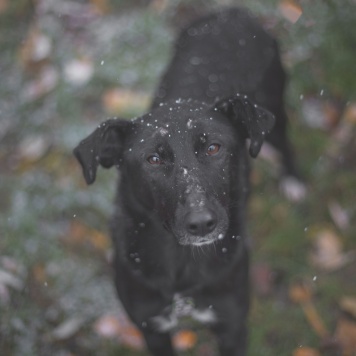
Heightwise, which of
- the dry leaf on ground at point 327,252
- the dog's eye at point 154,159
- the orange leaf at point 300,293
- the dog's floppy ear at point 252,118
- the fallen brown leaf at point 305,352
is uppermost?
the dog's floppy ear at point 252,118

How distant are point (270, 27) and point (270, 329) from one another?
3.28 meters

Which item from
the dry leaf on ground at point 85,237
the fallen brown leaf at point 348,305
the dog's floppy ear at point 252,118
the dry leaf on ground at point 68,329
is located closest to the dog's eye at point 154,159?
the dog's floppy ear at point 252,118

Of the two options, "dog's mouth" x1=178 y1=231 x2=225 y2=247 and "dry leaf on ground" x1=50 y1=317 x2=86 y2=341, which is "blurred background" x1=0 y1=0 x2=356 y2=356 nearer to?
"dry leaf on ground" x1=50 y1=317 x2=86 y2=341

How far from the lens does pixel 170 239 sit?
10.6 ft

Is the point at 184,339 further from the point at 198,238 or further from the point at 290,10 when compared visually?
the point at 290,10

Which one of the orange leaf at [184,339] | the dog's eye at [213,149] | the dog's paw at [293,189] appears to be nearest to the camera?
the dog's eye at [213,149]

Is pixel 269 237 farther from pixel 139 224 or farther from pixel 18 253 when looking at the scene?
pixel 18 253

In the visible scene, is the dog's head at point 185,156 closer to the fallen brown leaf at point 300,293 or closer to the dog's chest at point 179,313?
the dog's chest at point 179,313

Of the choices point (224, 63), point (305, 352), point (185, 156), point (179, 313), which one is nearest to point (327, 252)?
point (305, 352)

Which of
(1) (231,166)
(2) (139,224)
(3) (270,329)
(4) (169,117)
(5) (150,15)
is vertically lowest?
(3) (270,329)

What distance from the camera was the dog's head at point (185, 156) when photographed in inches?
106

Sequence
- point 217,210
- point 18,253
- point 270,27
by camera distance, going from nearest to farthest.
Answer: point 217,210, point 18,253, point 270,27

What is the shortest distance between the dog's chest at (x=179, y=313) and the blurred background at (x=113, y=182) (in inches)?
24.5

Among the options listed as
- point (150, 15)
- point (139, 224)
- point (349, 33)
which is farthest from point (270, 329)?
point (150, 15)
